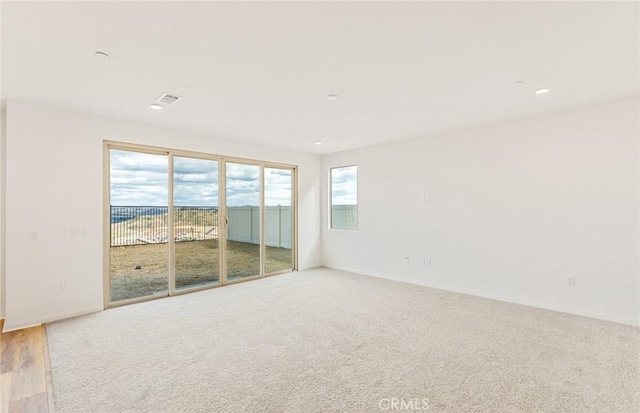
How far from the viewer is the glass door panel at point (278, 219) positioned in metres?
5.88

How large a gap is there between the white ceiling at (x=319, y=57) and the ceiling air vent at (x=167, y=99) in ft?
0.36

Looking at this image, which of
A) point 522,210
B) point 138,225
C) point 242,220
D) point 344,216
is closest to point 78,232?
point 138,225

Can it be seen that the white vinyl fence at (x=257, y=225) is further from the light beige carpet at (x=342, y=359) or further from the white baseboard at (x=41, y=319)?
the white baseboard at (x=41, y=319)

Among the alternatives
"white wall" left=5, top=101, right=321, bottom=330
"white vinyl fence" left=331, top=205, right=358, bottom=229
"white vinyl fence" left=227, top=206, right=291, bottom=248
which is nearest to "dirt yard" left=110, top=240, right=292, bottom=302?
"white vinyl fence" left=227, top=206, right=291, bottom=248

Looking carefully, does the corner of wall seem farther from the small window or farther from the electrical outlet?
the small window

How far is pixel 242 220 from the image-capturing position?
5488 mm

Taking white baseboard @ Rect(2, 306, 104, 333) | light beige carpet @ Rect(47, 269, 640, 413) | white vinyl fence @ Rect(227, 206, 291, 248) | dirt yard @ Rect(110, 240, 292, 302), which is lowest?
light beige carpet @ Rect(47, 269, 640, 413)

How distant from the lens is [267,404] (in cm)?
200

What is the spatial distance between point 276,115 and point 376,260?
3.31 meters

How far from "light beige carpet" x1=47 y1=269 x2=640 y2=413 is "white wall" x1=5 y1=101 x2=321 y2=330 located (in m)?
0.39

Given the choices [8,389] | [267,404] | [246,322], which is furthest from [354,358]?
[8,389]

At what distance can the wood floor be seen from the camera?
6.66 ft

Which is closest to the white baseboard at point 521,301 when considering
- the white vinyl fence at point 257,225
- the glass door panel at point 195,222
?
the white vinyl fence at point 257,225

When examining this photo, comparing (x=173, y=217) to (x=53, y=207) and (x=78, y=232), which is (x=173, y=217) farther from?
(x=53, y=207)
